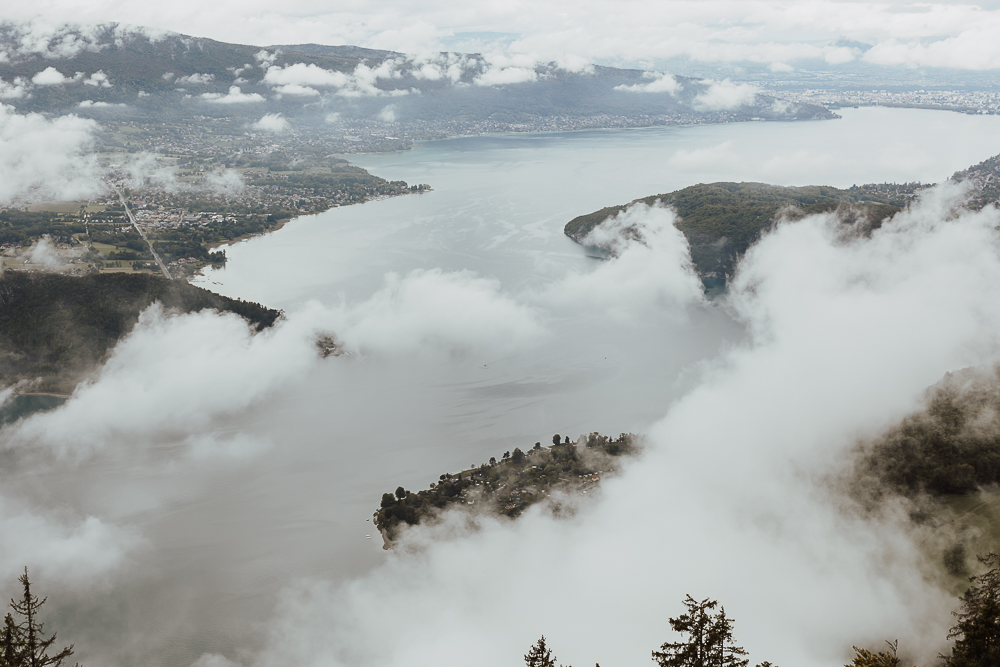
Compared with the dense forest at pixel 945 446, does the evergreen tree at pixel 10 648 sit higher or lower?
higher

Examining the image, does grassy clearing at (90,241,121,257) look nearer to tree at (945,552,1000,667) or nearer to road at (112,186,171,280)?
road at (112,186,171,280)

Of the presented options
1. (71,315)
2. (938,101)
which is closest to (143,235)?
(71,315)

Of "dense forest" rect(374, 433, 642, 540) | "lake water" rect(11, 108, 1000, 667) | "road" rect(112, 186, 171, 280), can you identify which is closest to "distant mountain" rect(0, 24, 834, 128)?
"road" rect(112, 186, 171, 280)

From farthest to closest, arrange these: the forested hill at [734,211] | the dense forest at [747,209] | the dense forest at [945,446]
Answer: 1. the forested hill at [734,211]
2. the dense forest at [747,209]
3. the dense forest at [945,446]

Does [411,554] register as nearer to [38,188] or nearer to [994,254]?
[994,254]

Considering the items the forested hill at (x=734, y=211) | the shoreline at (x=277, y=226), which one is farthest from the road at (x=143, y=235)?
the forested hill at (x=734, y=211)

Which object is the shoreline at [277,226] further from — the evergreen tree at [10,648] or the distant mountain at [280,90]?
the distant mountain at [280,90]

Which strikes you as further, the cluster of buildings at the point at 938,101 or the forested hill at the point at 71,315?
the cluster of buildings at the point at 938,101
